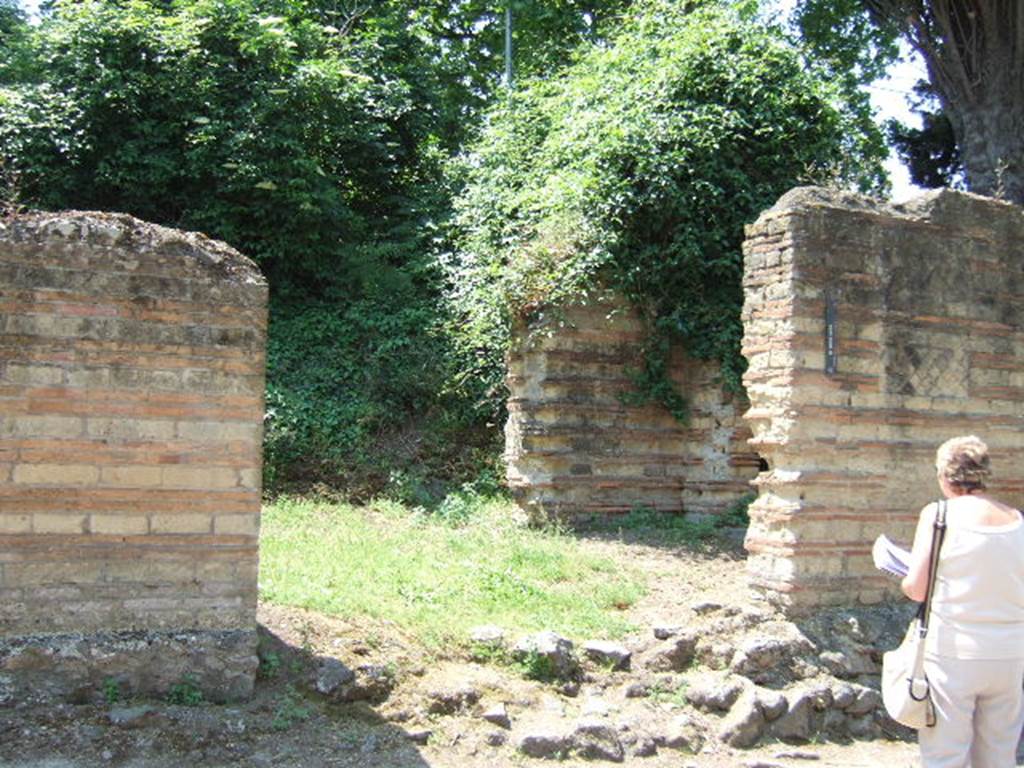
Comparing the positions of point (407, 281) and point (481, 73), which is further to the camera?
point (481, 73)

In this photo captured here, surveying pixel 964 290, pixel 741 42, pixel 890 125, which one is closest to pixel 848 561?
pixel 964 290

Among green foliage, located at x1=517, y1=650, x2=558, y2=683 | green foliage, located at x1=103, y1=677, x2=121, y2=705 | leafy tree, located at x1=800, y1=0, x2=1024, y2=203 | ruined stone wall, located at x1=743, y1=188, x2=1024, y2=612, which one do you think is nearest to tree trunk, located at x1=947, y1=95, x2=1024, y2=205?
leafy tree, located at x1=800, y1=0, x2=1024, y2=203

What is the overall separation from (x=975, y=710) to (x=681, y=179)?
7475 mm

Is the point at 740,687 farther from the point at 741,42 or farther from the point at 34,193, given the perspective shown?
the point at 34,193

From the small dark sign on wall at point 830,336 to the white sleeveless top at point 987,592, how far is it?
2.81 meters

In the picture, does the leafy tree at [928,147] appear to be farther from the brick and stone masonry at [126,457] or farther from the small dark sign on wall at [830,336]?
the brick and stone masonry at [126,457]

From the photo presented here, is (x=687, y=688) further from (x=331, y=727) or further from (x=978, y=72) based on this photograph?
(x=978, y=72)

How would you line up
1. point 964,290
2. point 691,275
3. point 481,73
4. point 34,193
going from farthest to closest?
1. point 481,73
2. point 34,193
3. point 691,275
4. point 964,290

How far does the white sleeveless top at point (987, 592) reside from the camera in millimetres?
4148

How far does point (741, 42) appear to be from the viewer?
1130cm

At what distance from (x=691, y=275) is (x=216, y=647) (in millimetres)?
6967

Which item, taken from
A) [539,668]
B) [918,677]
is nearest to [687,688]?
[539,668]

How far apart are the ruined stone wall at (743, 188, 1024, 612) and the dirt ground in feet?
4.48

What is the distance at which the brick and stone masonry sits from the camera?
522 centimetres
